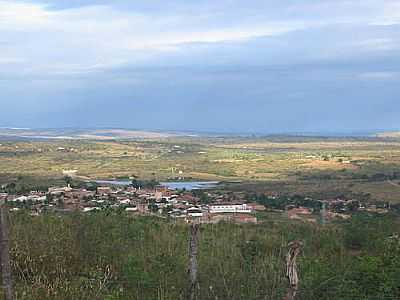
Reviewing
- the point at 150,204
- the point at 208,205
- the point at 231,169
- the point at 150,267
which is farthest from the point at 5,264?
the point at 231,169

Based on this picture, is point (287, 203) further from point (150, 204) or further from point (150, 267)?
point (150, 267)

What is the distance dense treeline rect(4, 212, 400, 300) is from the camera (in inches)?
252

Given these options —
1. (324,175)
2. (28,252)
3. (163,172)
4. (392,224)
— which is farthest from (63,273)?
(163,172)

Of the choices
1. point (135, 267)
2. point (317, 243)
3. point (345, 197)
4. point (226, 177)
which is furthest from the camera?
point (226, 177)

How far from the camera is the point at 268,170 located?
220 feet

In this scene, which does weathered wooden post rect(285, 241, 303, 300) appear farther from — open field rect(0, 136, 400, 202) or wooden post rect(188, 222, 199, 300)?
open field rect(0, 136, 400, 202)

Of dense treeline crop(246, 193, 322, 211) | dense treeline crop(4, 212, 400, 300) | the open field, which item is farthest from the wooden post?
the open field

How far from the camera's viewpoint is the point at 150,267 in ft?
24.1

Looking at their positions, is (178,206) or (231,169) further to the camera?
(231,169)

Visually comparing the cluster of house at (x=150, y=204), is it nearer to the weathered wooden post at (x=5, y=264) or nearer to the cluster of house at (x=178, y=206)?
the cluster of house at (x=178, y=206)

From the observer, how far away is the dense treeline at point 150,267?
6391mm

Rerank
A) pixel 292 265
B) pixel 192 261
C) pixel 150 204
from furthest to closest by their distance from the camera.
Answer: pixel 150 204, pixel 192 261, pixel 292 265

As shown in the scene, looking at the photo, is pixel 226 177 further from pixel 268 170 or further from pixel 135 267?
pixel 135 267

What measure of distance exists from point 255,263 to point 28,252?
9.86 feet
